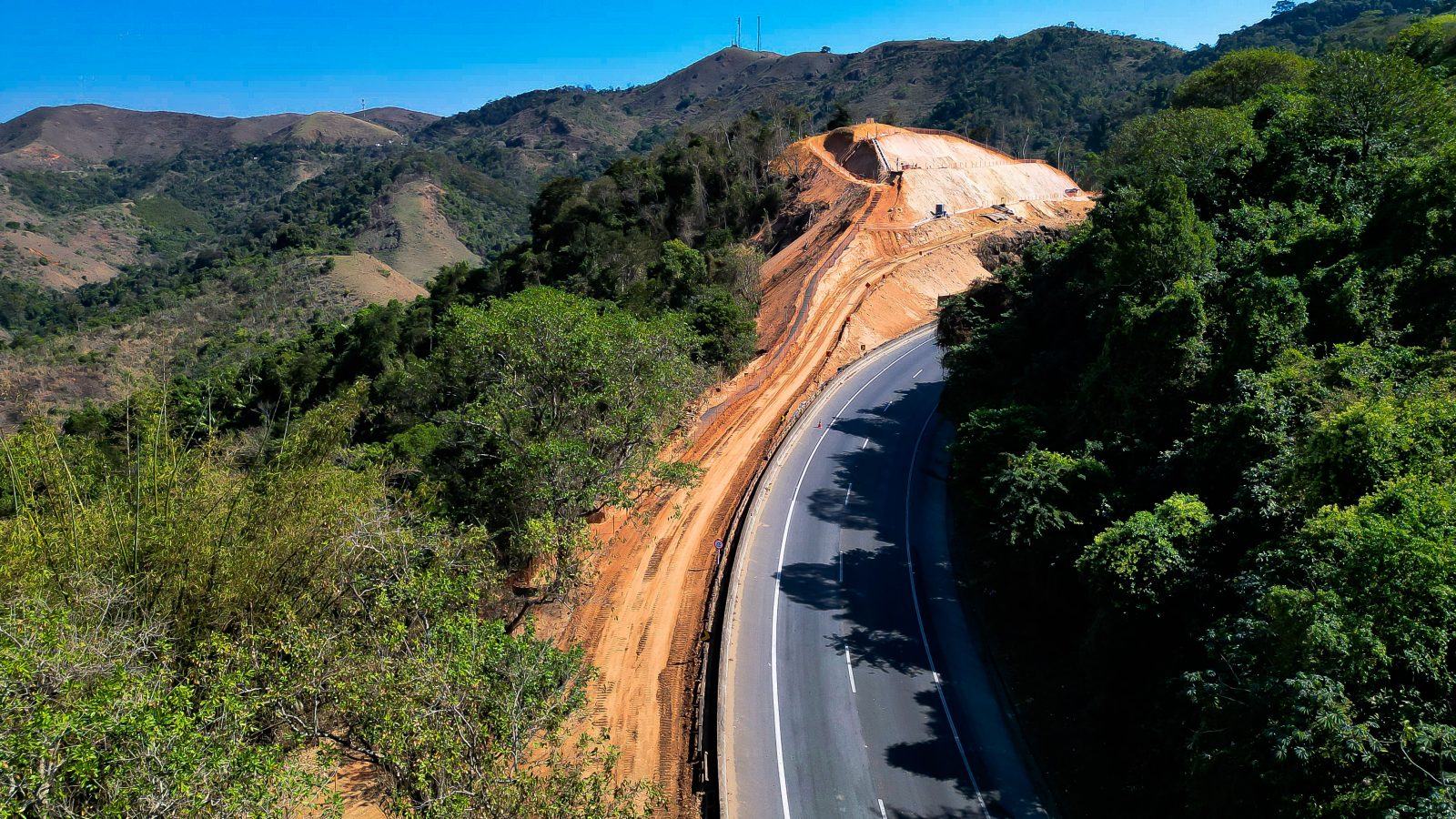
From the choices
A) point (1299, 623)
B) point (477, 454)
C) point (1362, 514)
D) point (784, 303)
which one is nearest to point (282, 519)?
point (477, 454)

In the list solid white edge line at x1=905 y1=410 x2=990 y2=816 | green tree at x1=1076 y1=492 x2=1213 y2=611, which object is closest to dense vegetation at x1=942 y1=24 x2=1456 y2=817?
green tree at x1=1076 y1=492 x2=1213 y2=611

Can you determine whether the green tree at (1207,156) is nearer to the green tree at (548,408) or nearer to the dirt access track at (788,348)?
the dirt access track at (788,348)

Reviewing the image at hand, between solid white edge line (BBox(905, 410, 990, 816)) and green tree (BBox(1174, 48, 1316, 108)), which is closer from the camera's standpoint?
solid white edge line (BBox(905, 410, 990, 816))

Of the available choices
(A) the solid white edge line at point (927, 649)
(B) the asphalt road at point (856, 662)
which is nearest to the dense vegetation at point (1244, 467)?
(B) the asphalt road at point (856, 662)

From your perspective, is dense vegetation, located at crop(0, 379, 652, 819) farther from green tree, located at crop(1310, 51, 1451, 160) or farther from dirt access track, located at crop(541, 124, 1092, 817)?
green tree, located at crop(1310, 51, 1451, 160)

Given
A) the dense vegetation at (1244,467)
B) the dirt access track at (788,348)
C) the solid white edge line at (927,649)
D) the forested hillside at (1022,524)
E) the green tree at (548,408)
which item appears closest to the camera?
the forested hillside at (1022,524)

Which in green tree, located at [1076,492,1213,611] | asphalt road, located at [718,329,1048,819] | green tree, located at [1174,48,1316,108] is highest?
green tree, located at [1174,48,1316,108]
